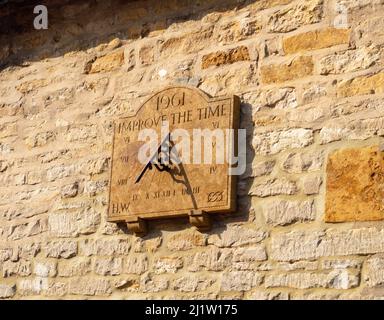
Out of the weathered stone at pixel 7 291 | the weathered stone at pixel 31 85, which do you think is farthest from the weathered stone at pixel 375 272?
the weathered stone at pixel 31 85

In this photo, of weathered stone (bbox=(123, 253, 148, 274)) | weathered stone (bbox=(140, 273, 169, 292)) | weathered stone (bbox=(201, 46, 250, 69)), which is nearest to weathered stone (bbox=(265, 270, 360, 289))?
weathered stone (bbox=(140, 273, 169, 292))

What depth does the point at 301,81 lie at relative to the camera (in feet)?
14.1

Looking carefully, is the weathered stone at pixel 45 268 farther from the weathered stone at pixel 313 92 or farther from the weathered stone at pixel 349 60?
the weathered stone at pixel 349 60

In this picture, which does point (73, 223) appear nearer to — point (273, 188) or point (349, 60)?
point (273, 188)

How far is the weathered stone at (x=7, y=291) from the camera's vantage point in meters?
4.96

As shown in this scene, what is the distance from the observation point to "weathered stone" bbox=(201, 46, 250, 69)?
4.54m

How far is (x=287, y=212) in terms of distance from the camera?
412cm

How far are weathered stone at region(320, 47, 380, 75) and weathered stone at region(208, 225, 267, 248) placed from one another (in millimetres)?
891

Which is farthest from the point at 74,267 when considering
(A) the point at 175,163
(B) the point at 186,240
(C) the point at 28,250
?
(A) the point at 175,163

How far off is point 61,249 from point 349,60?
1.97 metres

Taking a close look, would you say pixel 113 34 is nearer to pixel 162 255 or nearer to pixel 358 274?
pixel 162 255

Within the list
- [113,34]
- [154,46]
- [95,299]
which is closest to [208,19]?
[154,46]

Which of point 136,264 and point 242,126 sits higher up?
point 242,126

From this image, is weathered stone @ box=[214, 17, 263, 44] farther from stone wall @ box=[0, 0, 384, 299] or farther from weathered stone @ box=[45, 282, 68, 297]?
weathered stone @ box=[45, 282, 68, 297]
